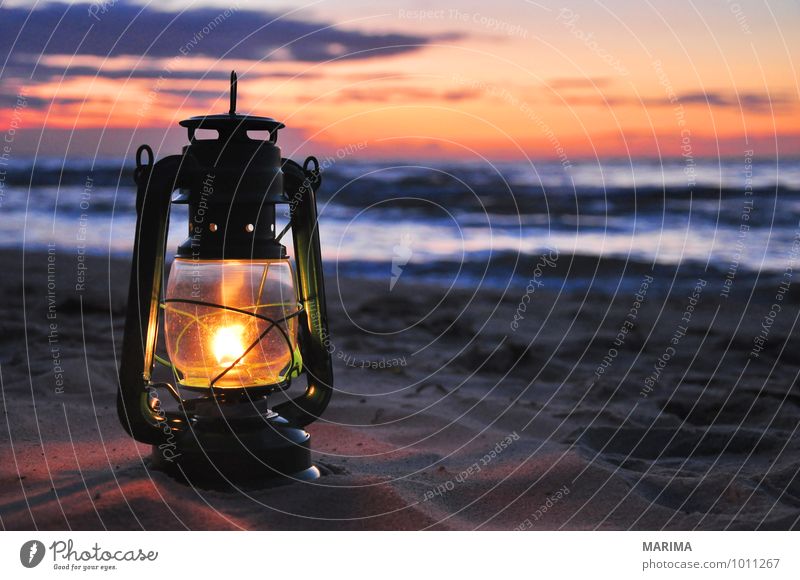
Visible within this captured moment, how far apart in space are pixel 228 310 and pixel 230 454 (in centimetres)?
46

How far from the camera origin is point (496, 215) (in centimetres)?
1194

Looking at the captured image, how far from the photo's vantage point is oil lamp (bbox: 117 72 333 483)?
278cm

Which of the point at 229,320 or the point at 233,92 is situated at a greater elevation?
the point at 233,92

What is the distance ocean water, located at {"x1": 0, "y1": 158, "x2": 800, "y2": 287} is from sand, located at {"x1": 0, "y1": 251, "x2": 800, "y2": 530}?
2.42 metres

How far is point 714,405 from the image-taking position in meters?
4.27

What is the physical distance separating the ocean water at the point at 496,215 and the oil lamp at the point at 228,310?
203 inches

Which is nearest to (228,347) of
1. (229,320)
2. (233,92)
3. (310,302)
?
(229,320)

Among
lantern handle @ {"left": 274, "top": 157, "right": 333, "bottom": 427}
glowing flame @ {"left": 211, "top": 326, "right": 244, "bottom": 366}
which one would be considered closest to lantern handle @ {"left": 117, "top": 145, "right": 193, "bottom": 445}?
glowing flame @ {"left": 211, "top": 326, "right": 244, "bottom": 366}

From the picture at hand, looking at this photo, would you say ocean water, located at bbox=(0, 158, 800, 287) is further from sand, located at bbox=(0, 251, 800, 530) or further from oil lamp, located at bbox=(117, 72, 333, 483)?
oil lamp, located at bbox=(117, 72, 333, 483)

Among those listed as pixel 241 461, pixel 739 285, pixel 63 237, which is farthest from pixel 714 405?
pixel 63 237

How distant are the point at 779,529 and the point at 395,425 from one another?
1.58m

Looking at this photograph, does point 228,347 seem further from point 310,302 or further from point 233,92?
point 233,92

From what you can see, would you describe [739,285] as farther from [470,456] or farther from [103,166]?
[103,166]
